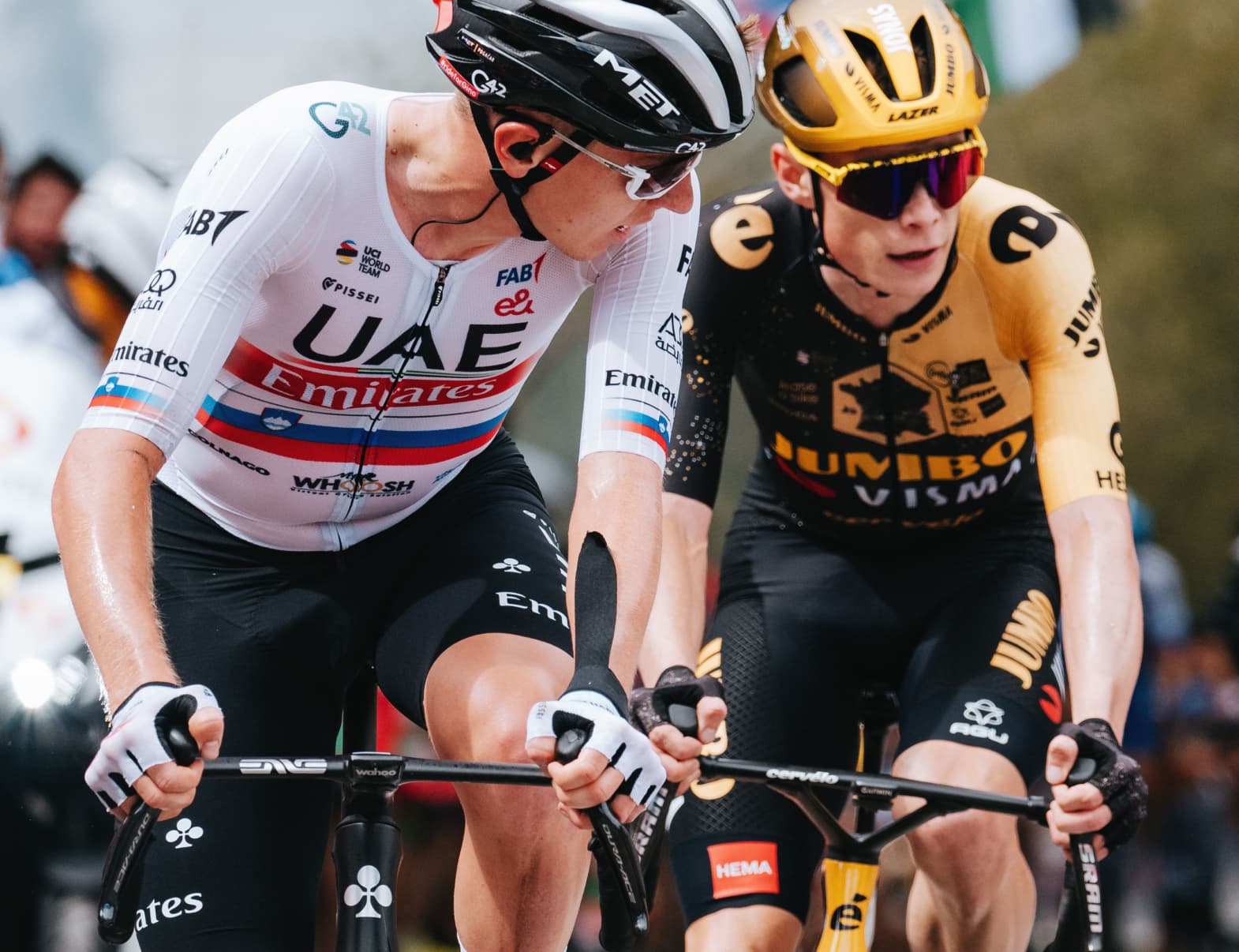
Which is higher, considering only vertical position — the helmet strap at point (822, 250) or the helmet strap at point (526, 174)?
the helmet strap at point (822, 250)

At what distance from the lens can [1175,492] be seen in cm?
2602

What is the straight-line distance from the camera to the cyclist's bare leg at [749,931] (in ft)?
13.2

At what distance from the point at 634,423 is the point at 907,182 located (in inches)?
46.7

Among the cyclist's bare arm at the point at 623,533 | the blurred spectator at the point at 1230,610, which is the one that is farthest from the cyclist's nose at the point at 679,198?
the blurred spectator at the point at 1230,610

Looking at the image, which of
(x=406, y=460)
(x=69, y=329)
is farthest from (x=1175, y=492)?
(x=406, y=460)

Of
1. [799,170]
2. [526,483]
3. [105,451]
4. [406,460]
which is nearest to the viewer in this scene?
[105,451]

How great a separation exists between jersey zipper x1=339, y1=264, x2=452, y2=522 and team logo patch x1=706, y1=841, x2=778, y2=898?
1248 millimetres

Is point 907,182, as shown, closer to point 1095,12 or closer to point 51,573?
point 51,573

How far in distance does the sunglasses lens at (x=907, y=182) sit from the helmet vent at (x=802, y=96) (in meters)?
0.17

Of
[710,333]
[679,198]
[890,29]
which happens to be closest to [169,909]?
[679,198]

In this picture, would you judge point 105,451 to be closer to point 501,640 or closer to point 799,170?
point 501,640

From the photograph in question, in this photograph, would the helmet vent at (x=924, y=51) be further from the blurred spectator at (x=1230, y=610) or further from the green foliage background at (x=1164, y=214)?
the green foliage background at (x=1164, y=214)

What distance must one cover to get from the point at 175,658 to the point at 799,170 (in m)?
2.05

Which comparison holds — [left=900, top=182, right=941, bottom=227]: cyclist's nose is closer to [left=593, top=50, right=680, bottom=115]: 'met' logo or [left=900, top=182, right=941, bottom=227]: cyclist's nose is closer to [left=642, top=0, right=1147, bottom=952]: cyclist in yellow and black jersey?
[left=642, top=0, right=1147, bottom=952]: cyclist in yellow and black jersey
